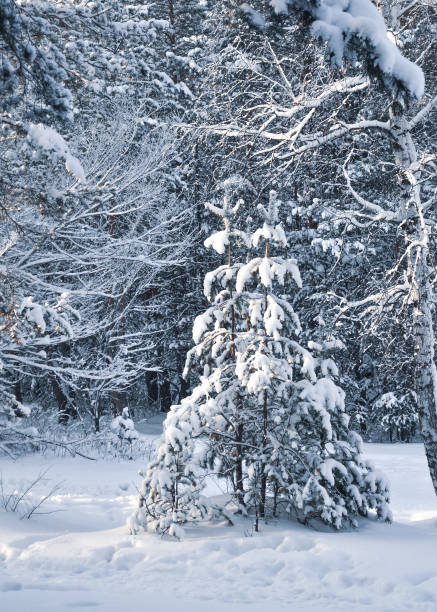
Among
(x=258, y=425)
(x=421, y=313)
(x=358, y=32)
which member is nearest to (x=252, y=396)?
(x=258, y=425)

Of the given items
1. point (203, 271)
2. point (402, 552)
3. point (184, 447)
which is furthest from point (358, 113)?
point (203, 271)

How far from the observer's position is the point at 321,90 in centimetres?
749

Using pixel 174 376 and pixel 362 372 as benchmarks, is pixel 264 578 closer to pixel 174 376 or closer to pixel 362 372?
pixel 362 372

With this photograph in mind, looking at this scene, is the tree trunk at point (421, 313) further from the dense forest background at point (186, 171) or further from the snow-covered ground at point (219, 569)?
the snow-covered ground at point (219, 569)

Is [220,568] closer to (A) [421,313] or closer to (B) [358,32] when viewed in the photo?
(A) [421,313]

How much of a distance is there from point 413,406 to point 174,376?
10.1 m

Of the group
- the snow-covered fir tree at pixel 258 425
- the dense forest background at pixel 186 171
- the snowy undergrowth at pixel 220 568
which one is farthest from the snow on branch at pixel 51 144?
the snowy undergrowth at pixel 220 568

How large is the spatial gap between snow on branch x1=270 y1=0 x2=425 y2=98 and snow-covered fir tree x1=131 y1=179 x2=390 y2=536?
233 centimetres

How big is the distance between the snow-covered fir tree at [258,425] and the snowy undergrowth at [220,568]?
1.10ft

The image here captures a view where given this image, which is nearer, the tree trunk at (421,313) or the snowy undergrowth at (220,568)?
the snowy undergrowth at (220,568)

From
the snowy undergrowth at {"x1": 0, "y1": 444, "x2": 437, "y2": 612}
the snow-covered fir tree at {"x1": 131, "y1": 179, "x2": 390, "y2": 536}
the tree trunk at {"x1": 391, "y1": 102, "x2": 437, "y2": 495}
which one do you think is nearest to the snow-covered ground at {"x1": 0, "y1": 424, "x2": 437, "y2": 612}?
the snowy undergrowth at {"x1": 0, "y1": 444, "x2": 437, "y2": 612}

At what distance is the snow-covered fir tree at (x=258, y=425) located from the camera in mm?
6184

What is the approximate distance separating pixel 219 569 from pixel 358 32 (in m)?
4.54

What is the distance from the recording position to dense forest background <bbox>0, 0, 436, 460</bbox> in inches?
227
